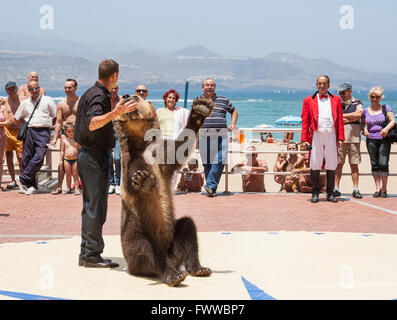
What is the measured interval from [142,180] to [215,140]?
20.3ft

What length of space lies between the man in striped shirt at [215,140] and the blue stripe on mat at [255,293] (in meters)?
5.86

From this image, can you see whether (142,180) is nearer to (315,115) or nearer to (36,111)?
(315,115)

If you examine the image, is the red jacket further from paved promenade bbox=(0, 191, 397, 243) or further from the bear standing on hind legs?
the bear standing on hind legs

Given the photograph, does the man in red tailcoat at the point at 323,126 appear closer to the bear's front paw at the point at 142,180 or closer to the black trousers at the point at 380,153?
the black trousers at the point at 380,153

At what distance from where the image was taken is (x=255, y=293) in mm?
5004

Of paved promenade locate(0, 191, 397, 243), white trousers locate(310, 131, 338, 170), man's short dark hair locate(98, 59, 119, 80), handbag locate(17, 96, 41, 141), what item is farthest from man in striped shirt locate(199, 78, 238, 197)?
man's short dark hair locate(98, 59, 119, 80)

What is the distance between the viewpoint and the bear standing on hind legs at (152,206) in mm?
5074

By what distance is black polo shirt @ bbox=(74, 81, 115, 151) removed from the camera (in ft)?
18.5

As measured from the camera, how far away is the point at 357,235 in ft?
25.5

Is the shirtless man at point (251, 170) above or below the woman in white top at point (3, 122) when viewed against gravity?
below

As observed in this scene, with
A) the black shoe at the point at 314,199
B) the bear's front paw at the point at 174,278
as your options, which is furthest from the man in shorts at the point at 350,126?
the bear's front paw at the point at 174,278

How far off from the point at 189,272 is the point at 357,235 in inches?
120
